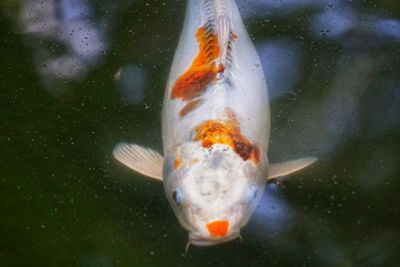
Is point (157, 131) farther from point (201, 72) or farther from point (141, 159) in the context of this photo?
point (201, 72)

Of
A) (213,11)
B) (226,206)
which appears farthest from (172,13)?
(226,206)

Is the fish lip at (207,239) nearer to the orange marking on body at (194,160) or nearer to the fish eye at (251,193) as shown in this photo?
the fish eye at (251,193)

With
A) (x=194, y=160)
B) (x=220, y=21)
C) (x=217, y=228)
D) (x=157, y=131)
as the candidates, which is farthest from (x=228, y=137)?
(x=157, y=131)

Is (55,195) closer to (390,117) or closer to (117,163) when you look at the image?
(117,163)

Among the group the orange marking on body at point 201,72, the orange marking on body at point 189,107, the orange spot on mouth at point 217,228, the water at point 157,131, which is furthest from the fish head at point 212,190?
the water at point 157,131

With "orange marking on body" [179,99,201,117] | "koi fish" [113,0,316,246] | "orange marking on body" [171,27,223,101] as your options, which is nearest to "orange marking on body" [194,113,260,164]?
"koi fish" [113,0,316,246]

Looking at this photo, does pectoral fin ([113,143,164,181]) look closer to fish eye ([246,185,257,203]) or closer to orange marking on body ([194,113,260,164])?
orange marking on body ([194,113,260,164])
